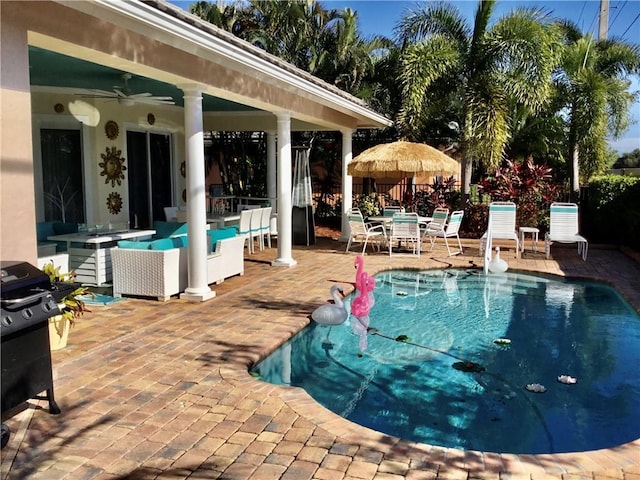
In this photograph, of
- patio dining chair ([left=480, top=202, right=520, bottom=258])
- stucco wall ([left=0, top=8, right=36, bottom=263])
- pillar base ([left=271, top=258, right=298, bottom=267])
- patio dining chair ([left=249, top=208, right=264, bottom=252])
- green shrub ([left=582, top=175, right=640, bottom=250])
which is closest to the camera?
stucco wall ([left=0, top=8, right=36, bottom=263])

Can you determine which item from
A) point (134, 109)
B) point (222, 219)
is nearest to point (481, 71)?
point (222, 219)

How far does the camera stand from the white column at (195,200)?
24.2 ft

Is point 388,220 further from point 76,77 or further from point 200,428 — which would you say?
point 200,428

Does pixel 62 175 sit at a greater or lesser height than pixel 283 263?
greater

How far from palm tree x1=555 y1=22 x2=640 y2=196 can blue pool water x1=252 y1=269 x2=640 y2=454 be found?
8.47 m

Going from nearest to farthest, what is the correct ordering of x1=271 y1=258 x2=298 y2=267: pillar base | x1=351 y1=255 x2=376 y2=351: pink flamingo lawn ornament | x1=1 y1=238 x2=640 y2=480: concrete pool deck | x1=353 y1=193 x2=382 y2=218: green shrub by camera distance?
x1=1 y1=238 x2=640 y2=480: concrete pool deck < x1=351 y1=255 x2=376 y2=351: pink flamingo lawn ornament < x1=271 y1=258 x2=298 y2=267: pillar base < x1=353 y1=193 x2=382 y2=218: green shrub

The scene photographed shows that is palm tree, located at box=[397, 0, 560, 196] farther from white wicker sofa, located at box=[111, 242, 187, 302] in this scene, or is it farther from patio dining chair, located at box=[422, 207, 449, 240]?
white wicker sofa, located at box=[111, 242, 187, 302]

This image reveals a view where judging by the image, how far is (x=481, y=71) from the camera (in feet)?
48.4

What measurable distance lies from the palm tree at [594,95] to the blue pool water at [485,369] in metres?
8.47

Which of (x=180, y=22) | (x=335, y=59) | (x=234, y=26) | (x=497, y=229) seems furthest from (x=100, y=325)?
(x=234, y=26)

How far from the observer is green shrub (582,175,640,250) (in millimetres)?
12905

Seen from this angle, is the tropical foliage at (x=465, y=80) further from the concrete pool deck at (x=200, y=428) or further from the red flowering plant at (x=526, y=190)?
the concrete pool deck at (x=200, y=428)

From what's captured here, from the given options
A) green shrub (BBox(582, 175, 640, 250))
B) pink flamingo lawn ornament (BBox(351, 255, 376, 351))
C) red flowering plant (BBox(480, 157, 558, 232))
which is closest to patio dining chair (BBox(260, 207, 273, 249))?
Result: pink flamingo lawn ornament (BBox(351, 255, 376, 351))

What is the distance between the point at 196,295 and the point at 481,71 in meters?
10.9
